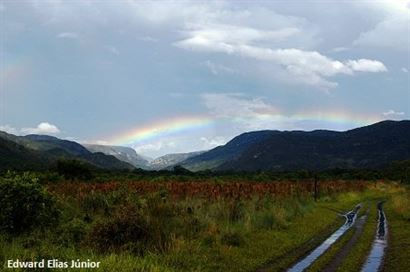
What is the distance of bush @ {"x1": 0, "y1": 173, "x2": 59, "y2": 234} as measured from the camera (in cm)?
1562

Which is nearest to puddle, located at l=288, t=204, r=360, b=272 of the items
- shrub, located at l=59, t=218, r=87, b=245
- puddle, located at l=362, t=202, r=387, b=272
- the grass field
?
the grass field

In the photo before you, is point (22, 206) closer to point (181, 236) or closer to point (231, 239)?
point (181, 236)

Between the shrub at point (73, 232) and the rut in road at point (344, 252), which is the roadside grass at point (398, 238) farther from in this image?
the shrub at point (73, 232)

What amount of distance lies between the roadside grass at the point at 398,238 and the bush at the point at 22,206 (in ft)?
33.4

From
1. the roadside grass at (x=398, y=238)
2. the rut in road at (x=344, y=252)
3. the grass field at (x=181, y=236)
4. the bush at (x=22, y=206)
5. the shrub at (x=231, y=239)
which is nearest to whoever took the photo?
the grass field at (x=181, y=236)

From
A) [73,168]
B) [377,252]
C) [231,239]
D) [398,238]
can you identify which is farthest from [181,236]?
[73,168]

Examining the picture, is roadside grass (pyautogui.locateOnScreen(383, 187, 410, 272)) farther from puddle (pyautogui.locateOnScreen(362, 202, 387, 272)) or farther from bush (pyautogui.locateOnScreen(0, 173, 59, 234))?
bush (pyautogui.locateOnScreen(0, 173, 59, 234))

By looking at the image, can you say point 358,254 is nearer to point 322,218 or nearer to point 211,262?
point 211,262

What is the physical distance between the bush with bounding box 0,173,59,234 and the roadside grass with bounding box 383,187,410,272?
33.4ft

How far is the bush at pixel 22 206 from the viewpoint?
15.6 m

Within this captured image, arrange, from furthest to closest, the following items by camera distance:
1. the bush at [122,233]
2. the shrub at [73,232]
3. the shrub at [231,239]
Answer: the shrub at [231,239]
the shrub at [73,232]
the bush at [122,233]

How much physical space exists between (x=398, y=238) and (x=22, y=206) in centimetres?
1399

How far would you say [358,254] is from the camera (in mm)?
16500

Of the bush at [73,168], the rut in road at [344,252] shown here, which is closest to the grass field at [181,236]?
the rut in road at [344,252]
